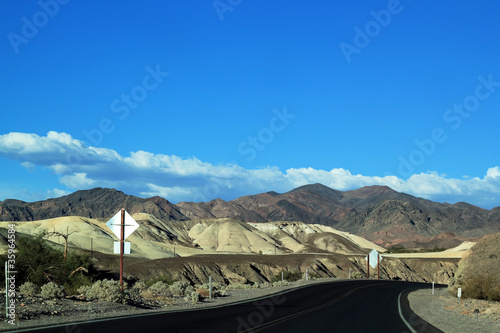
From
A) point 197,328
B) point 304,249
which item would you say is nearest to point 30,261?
point 197,328

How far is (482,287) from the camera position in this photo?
34.2m

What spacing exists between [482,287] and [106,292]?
1004 inches

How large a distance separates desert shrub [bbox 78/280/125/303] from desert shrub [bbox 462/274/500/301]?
24.1 m

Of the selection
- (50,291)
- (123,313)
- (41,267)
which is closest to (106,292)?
(50,291)

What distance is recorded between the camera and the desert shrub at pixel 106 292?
21562mm

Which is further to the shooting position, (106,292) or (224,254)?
(224,254)

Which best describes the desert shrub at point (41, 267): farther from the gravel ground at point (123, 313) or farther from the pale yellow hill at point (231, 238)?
the pale yellow hill at point (231, 238)

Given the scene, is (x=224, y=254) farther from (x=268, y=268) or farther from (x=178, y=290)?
(x=178, y=290)

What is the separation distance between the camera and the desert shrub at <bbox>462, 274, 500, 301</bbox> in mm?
32594

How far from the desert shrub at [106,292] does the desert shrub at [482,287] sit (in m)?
24.1

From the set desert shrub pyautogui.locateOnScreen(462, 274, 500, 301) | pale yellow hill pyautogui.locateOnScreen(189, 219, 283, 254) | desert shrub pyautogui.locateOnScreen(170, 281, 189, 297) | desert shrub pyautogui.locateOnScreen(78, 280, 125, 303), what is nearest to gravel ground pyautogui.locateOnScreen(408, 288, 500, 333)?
desert shrub pyautogui.locateOnScreen(462, 274, 500, 301)

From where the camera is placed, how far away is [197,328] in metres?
15.2

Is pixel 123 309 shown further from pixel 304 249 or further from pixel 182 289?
pixel 304 249

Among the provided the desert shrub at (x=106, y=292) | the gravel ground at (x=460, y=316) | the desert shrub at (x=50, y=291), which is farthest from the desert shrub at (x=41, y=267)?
the gravel ground at (x=460, y=316)
